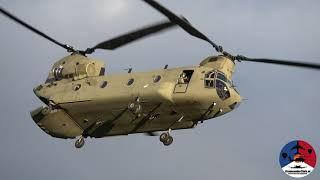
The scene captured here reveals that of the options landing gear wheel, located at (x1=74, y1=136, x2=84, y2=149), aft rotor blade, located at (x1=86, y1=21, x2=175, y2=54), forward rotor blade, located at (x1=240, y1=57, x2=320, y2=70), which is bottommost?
landing gear wheel, located at (x1=74, y1=136, x2=84, y2=149)

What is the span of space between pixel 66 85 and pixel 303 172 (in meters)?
18.6

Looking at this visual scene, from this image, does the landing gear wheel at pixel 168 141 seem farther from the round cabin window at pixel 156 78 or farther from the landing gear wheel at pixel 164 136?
the round cabin window at pixel 156 78

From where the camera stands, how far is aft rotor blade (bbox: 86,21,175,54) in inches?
1735

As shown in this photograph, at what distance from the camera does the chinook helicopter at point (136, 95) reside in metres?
44.7

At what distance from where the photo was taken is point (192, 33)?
44094 millimetres

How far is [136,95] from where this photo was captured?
45531 mm

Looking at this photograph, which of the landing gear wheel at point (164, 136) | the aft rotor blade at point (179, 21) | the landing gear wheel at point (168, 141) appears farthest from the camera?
the landing gear wheel at point (164, 136)

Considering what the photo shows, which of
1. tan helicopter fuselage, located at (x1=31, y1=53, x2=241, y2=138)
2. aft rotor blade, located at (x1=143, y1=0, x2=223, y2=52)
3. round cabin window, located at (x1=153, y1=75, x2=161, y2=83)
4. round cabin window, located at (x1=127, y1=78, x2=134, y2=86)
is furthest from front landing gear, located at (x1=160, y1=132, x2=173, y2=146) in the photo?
aft rotor blade, located at (x1=143, y1=0, x2=223, y2=52)

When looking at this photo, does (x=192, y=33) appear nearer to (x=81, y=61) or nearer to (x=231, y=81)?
(x=231, y=81)

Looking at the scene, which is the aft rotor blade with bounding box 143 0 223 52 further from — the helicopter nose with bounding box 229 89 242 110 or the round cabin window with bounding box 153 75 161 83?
the round cabin window with bounding box 153 75 161 83

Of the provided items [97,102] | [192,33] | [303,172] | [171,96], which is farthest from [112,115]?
[303,172]

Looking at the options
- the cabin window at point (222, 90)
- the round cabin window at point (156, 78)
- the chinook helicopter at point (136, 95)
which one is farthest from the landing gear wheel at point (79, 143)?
the cabin window at point (222, 90)

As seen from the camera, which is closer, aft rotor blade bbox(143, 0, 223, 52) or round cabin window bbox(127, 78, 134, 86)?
aft rotor blade bbox(143, 0, 223, 52)

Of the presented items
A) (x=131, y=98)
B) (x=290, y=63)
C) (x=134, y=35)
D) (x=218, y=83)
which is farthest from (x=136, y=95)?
(x=290, y=63)
